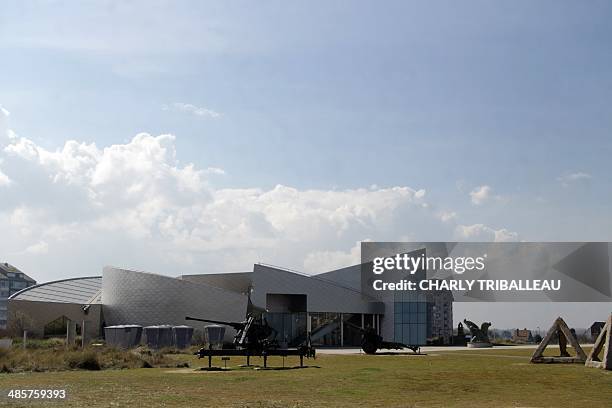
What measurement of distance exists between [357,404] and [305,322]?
5956 cm

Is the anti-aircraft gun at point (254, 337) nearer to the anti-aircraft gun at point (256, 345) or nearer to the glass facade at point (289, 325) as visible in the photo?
the anti-aircraft gun at point (256, 345)

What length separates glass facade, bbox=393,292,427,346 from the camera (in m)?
78.7

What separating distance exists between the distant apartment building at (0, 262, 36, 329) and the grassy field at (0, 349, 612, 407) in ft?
394

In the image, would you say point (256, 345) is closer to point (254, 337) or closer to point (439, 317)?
point (254, 337)

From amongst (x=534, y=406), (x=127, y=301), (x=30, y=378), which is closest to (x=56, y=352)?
(x=30, y=378)

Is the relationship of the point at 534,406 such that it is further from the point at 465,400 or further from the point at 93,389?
the point at 93,389

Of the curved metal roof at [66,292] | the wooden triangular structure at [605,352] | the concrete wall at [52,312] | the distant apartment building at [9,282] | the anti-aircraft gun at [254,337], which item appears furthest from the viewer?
the distant apartment building at [9,282]

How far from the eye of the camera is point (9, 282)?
14475 centimetres

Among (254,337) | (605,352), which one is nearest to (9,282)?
(254,337)

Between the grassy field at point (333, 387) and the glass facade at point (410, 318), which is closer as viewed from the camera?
the grassy field at point (333, 387)

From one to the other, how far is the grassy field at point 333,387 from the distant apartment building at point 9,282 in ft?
394

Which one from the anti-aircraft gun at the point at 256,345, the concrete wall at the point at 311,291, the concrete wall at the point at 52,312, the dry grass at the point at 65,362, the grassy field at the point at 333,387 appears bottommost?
the grassy field at the point at 333,387

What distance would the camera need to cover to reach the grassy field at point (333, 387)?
17312 mm

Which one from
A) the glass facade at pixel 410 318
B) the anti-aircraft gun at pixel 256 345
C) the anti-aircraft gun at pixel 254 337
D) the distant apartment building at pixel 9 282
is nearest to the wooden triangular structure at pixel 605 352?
the anti-aircraft gun at pixel 256 345
